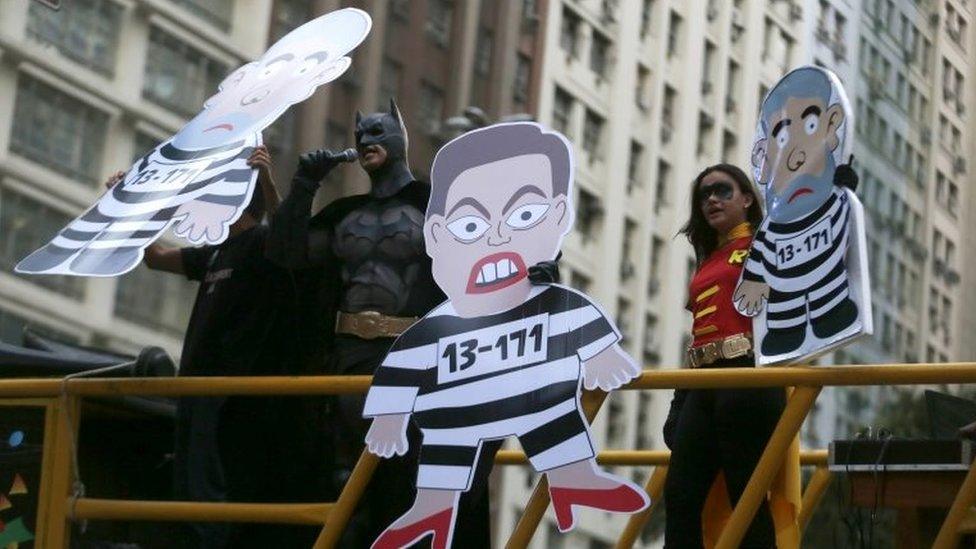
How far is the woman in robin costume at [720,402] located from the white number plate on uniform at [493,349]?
56 cm

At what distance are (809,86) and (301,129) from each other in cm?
3544

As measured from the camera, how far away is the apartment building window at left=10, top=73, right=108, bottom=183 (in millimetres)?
36438

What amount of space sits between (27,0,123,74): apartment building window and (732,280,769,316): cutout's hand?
30.7 meters

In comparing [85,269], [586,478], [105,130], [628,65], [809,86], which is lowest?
[586,478]

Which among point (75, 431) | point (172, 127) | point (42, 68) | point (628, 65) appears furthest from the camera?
point (628, 65)

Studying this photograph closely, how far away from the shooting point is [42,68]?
36812 millimetres

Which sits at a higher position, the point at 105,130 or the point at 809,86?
the point at 105,130

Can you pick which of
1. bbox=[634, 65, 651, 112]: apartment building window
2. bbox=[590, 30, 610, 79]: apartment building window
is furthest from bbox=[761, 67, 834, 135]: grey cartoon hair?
bbox=[634, 65, 651, 112]: apartment building window

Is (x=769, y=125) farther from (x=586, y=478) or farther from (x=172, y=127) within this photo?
(x=172, y=127)

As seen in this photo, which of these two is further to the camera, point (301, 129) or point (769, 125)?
point (301, 129)

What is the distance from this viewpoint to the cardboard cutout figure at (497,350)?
6523 millimetres

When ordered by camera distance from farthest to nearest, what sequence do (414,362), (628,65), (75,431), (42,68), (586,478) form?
(628,65) < (42,68) < (75,431) < (414,362) < (586,478)

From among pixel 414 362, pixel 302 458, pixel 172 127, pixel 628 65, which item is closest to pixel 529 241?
pixel 414 362

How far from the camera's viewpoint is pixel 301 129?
137 ft
